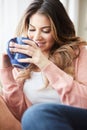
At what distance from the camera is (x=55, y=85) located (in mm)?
1166

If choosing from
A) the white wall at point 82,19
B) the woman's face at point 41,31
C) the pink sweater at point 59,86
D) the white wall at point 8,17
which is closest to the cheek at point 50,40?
the woman's face at point 41,31

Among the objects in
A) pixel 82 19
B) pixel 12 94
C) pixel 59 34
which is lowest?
pixel 12 94

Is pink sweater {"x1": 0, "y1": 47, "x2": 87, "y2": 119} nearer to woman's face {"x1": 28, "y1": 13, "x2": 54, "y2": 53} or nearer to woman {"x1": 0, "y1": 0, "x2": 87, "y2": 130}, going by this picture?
woman {"x1": 0, "y1": 0, "x2": 87, "y2": 130}

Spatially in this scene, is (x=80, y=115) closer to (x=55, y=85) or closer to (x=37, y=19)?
(x=55, y=85)

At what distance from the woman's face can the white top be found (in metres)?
0.15

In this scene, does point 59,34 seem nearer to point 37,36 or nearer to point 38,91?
point 37,36

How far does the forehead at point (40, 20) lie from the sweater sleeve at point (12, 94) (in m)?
0.25

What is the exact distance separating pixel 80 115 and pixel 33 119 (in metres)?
0.19

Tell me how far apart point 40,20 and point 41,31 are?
0.16 feet

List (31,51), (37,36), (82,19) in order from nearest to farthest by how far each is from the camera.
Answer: (31,51)
(37,36)
(82,19)

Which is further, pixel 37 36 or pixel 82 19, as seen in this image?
pixel 82 19

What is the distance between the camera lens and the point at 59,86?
3.79 ft

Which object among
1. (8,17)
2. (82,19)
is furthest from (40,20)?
(82,19)

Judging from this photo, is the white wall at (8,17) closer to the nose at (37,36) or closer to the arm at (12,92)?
the arm at (12,92)
